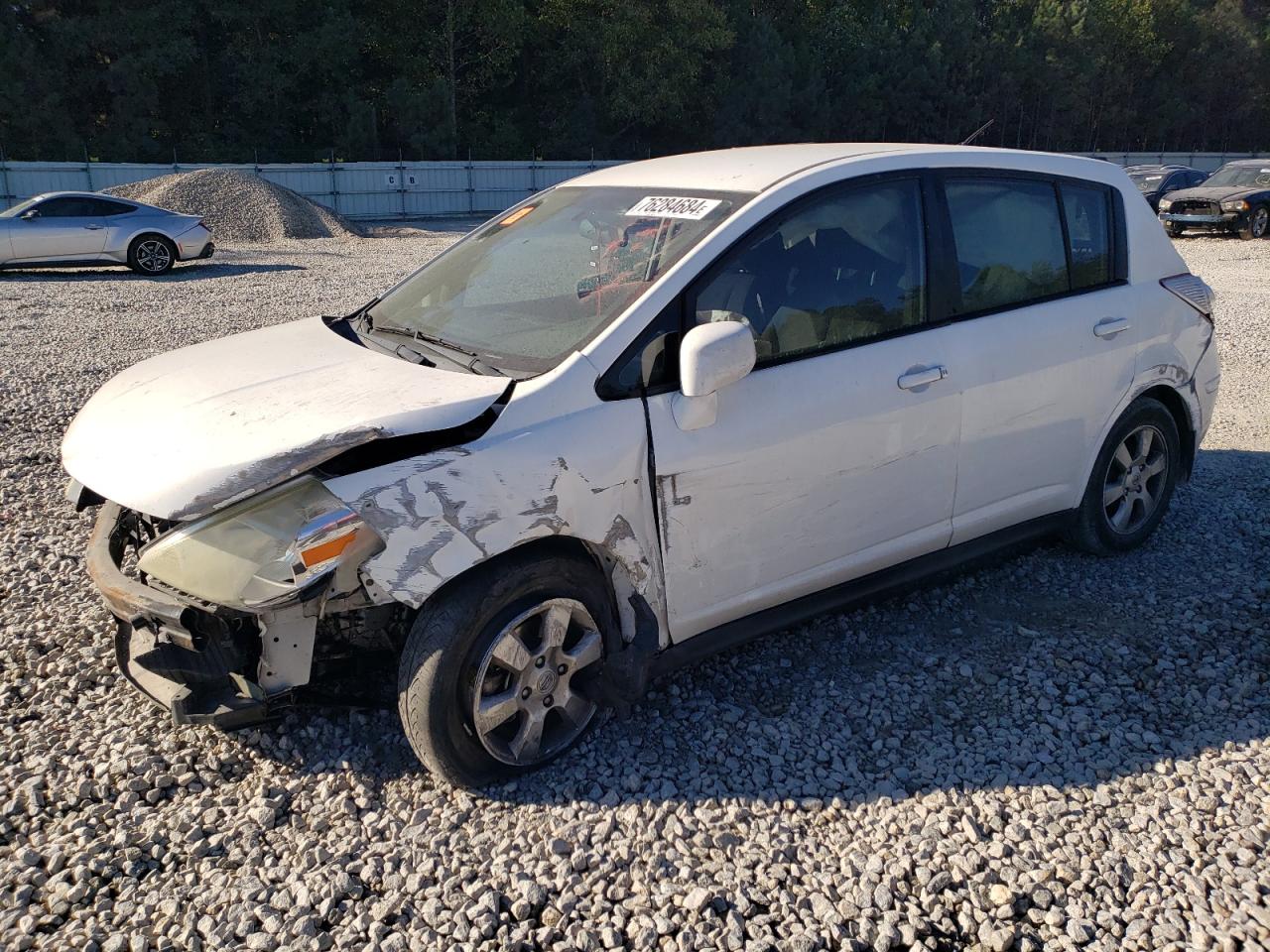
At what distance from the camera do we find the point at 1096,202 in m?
4.75

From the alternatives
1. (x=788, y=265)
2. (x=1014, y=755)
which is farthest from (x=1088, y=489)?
(x=788, y=265)

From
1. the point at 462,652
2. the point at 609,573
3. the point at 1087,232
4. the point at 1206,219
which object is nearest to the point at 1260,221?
the point at 1206,219

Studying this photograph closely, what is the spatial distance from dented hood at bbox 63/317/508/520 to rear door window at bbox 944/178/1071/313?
6.63 feet

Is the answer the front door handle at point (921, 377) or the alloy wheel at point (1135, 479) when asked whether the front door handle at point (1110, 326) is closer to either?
the alloy wheel at point (1135, 479)

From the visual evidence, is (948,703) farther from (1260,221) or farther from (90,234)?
(1260,221)

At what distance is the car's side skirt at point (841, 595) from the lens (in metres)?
3.57

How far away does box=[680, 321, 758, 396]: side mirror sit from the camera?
3203 millimetres

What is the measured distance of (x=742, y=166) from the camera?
4.03 meters

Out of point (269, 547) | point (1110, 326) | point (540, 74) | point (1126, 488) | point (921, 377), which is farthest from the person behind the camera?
point (540, 74)

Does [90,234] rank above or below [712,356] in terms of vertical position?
below

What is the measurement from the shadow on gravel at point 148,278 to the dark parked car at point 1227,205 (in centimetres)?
1828

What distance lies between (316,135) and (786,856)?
4601 cm

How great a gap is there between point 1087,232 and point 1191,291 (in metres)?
0.70

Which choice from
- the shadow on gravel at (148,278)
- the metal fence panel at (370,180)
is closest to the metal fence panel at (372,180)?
the metal fence panel at (370,180)
